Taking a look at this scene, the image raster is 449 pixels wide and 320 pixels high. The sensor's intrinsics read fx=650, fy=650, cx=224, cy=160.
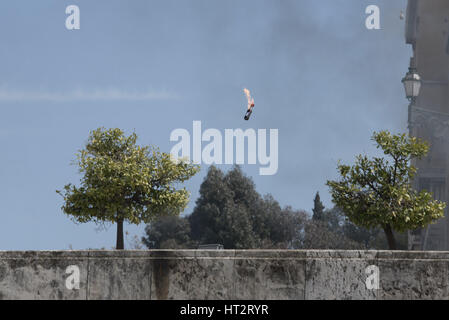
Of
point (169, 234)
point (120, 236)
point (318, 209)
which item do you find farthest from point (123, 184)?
point (318, 209)

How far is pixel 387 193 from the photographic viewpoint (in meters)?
20.6

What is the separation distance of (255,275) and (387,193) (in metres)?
6.85

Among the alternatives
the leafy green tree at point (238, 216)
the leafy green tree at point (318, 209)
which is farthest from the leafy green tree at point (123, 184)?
the leafy green tree at point (318, 209)

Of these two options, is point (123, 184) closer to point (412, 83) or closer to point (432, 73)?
point (412, 83)

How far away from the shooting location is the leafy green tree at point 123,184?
22.8 meters

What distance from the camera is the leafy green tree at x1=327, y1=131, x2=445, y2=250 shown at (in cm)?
2027

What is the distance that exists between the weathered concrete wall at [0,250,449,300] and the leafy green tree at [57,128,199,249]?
673cm

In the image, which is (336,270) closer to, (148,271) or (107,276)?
(148,271)

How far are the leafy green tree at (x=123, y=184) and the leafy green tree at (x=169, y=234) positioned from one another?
5028 centimetres

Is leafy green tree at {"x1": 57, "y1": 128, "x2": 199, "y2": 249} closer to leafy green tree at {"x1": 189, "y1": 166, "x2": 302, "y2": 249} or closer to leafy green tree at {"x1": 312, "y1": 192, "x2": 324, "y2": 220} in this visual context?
leafy green tree at {"x1": 189, "y1": 166, "x2": 302, "y2": 249}

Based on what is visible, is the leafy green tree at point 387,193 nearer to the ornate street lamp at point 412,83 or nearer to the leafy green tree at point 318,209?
the ornate street lamp at point 412,83

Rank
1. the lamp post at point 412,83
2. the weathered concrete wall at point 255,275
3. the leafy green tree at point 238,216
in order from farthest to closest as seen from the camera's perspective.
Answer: the leafy green tree at point 238,216, the lamp post at point 412,83, the weathered concrete wall at point 255,275
